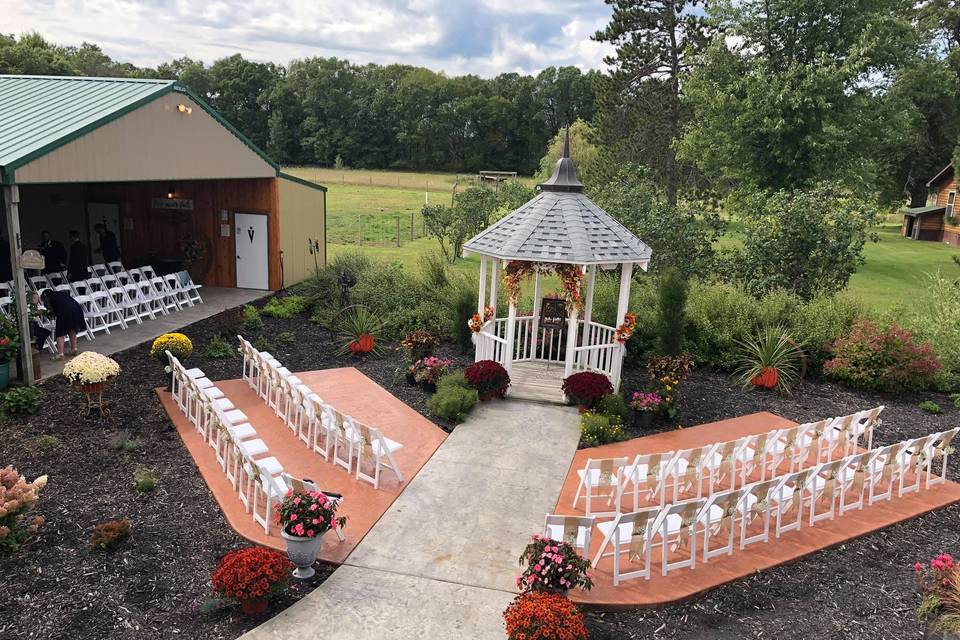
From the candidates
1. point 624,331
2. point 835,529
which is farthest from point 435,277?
point 835,529

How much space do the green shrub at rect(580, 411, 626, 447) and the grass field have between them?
804cm

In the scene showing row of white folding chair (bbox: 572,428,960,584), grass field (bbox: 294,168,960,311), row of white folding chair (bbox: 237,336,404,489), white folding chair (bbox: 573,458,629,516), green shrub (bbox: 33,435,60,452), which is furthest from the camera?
grass field (bbox: 294,168,960,311)

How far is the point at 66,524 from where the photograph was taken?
632 cm

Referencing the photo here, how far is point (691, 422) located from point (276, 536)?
6.21m

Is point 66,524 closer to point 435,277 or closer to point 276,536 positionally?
point 276,536

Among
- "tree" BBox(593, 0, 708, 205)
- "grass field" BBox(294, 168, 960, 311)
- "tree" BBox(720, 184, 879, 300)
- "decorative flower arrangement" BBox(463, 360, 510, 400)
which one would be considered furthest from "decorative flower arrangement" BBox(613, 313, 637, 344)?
"tree" BBox(593, 0, 708, 205)

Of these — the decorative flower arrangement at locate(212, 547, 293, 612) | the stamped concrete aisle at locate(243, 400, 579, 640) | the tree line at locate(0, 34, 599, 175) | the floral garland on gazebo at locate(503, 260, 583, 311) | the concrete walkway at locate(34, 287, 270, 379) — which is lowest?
the stamped concrete aisle at locate(243, 400, 579, 640)

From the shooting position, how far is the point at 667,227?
52.4 ft

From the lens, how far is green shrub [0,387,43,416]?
28.1 feet

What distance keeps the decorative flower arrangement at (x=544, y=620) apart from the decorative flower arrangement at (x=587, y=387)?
16.7 ft

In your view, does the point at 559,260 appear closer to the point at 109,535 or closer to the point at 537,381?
the point at 537,381

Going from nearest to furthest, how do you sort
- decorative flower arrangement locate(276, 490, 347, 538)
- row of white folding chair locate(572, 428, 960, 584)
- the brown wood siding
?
decorative flower arrangement locate(276, 490, 347, 538) → row of white folding chair locate(572, 428, 960, 584) → the brown wood siding

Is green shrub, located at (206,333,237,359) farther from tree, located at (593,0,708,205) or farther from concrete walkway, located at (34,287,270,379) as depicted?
tree, located at (593,0,708,205)

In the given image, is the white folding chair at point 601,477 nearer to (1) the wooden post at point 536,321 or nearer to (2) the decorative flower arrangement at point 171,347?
(1) the wooden post at point 536,321
